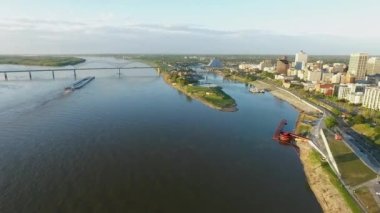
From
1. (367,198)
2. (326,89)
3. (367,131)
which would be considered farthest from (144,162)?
(326,89)

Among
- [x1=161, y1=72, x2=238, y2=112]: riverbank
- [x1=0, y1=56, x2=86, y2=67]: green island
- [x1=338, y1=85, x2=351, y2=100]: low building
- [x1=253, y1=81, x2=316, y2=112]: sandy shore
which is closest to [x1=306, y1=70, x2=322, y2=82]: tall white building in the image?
[x1=253, y1=81, x2=316, y2=112]: sandy shore

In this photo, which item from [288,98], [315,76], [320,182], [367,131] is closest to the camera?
[320,182]

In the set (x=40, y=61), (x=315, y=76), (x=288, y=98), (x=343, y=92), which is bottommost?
(x=288, y=98)

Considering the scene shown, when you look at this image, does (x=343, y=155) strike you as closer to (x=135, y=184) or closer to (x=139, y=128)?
(x=135, y=184)

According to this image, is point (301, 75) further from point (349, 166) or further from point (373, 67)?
point (349, 166)

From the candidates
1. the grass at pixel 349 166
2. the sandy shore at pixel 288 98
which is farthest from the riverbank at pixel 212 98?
the grass at pixel 349 166
